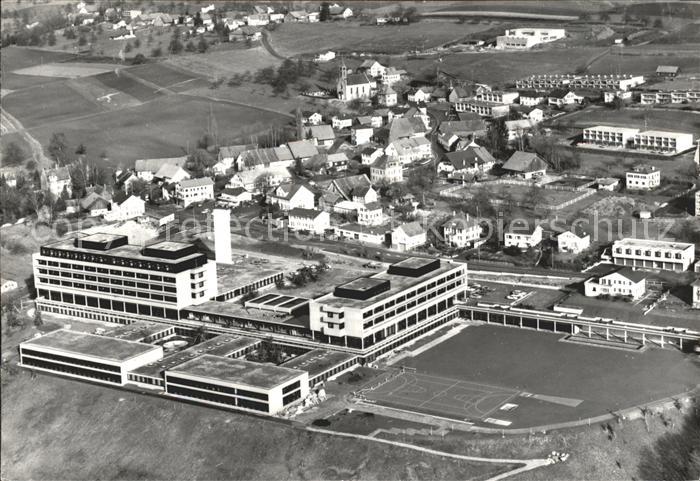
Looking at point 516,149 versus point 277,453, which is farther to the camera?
point 516,149

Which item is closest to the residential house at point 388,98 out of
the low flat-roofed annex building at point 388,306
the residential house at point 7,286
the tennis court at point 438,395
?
the residential house at point 7,286

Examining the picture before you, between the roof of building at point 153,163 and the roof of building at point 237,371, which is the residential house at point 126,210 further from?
the roof of building at point 237,371

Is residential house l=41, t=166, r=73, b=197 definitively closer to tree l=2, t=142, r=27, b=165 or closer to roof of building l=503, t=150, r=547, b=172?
tree l=2, t=142, r=27, b=165

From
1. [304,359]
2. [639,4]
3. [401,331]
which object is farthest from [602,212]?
[639,4]

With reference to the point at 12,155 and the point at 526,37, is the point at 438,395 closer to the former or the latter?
the point at 12,155

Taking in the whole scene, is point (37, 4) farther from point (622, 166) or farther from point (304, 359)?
point (304, 359)
